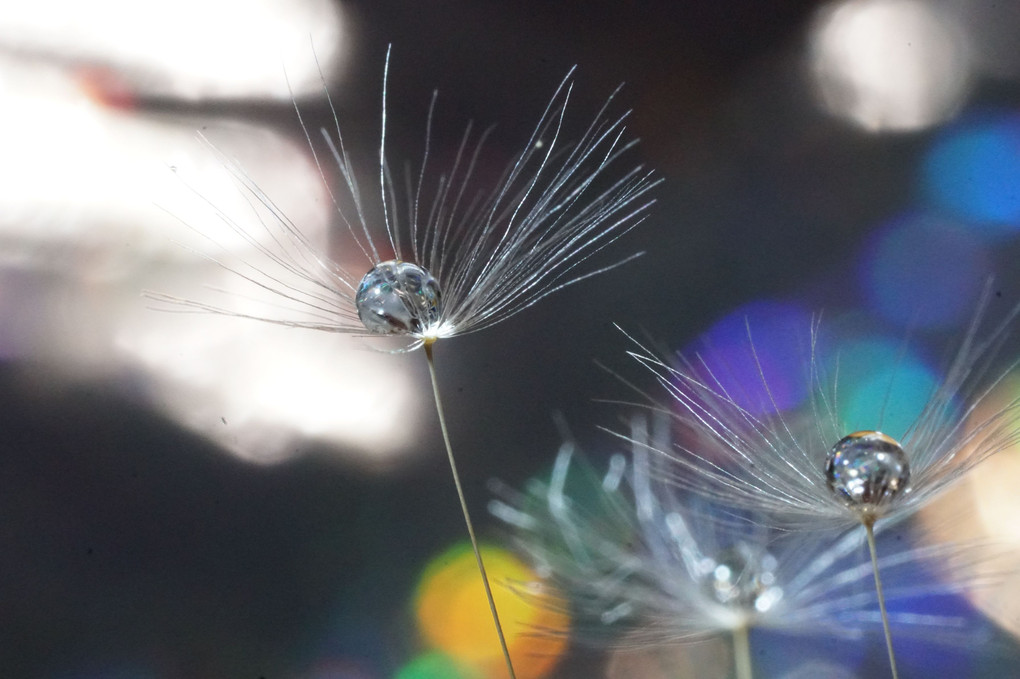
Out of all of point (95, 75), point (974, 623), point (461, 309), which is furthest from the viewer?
point (95, 75)

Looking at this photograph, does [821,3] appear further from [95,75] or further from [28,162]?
[28,162]

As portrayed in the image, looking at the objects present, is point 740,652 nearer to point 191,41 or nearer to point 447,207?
point 447,207

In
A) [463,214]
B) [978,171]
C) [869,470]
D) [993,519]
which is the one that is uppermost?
→ [463,214]

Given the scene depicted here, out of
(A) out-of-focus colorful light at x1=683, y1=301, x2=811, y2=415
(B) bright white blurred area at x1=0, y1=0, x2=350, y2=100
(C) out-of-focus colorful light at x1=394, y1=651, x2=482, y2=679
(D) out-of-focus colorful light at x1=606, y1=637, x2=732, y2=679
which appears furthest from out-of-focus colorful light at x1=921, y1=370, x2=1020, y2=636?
(B) bright white blurred area at x1=0, y1=0, x2=350, y2=100

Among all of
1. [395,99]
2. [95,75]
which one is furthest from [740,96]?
[95,75]

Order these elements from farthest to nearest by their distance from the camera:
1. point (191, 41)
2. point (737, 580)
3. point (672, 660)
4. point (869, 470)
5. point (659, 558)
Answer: point (191, 41)
point (672, 660)
point (659, 558)
point (737, 580)
point (869, 470)

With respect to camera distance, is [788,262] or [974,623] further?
[788,262]

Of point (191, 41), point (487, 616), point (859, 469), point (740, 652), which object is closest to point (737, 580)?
point (740, 652)

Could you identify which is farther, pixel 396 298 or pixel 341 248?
pixel 341 248
